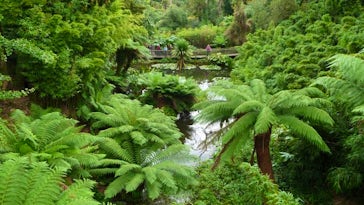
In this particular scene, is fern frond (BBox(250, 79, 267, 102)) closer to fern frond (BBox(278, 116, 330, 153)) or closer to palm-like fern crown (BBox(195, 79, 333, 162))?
palm-like fern crown (BBox(195, 79, 333, 162))

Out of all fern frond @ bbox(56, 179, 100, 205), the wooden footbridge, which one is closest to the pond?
the wooden footbridge

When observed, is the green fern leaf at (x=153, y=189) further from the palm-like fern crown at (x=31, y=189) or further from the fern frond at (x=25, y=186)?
the fern frond at (x=25, y=186)

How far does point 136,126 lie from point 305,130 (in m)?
3.27

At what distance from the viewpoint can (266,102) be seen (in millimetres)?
5578

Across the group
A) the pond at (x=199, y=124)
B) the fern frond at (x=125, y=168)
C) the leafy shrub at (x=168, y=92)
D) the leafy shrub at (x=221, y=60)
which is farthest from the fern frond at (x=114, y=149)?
the leafy shrub at (x=221, y=60)

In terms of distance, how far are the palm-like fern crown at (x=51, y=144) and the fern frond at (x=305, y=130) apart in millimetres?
2603

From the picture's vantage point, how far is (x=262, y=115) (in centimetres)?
507

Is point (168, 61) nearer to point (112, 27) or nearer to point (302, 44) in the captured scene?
point (302, 44)

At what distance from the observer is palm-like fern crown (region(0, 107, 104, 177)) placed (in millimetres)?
5066

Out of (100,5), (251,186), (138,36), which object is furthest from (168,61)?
(251,186)

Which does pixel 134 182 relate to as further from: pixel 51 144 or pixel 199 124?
pixel 199 124

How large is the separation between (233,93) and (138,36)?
6.95 meters

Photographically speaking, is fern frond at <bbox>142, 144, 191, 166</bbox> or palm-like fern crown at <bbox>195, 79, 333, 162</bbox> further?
fern frond at <bbox>142, 144, 191, 166</bbox>

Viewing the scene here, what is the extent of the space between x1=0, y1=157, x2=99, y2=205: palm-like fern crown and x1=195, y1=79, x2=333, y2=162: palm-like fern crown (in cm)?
259
